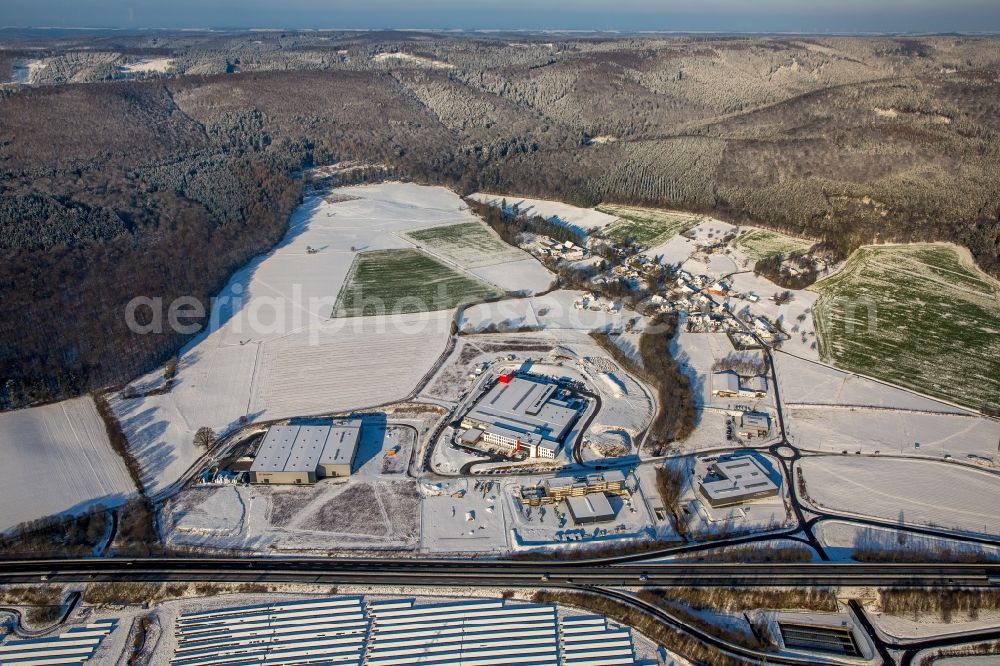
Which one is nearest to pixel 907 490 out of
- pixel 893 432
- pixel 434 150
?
pixel 893 432

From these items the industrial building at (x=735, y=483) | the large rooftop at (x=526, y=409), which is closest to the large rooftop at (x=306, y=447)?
the large rooftop at (x=526, y=409)

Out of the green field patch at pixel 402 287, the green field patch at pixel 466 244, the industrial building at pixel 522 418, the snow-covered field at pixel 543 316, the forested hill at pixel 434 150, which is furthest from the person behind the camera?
the green field patch at pixel 466 244

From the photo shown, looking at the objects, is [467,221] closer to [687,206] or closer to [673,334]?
[687,206]

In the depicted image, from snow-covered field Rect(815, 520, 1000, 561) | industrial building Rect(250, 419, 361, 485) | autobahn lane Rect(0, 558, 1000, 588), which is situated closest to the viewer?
autobahn lane Rect(0, 558, 1000, 588)

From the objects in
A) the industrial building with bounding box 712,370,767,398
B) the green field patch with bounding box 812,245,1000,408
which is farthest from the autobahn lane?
the green field patch with bounding box 812,245,1000,408

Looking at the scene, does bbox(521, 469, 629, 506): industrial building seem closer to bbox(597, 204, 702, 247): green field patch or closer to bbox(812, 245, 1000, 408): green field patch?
bbox(812, 245, 1000, 408): green field patch

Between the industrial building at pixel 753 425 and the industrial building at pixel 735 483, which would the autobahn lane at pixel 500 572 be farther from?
the industrial building at pixel 753 425
